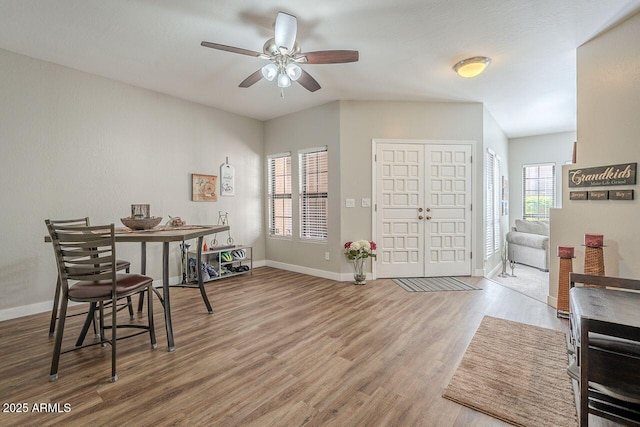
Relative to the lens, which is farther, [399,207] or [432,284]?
[399,207]

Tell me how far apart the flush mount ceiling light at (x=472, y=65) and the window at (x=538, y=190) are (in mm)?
5089

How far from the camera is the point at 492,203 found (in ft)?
18.1

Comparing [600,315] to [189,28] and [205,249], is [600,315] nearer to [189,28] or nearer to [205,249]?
[189,28]

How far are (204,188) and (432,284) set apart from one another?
3.89m

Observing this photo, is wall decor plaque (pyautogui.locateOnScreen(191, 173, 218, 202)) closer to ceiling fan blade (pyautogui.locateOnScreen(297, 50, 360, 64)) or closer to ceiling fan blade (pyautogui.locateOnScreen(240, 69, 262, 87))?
ceiling fan blade (pyautogui.locateOnScreen(240, 69, 262, 87))

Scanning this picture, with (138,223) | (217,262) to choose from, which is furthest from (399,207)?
(138,223)

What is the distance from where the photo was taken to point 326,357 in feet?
7.46

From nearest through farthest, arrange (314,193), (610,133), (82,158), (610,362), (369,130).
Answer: (610,362) < (610,133) < (82,158) < (369,130) < (314,193)

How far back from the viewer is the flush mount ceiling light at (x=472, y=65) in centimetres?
321

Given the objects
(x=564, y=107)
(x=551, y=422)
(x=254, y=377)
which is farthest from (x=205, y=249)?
(x=564, y=107)

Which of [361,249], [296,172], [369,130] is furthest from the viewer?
[296,172]

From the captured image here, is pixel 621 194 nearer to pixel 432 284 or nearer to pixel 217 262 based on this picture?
pixel 432 284

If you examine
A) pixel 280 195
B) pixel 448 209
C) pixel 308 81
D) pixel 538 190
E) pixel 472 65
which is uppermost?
pixel 472 65

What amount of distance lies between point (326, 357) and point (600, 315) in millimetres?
1700
